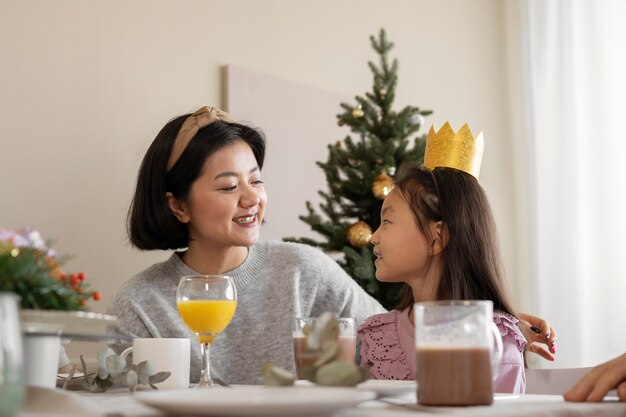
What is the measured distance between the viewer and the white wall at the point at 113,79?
9.55 ft

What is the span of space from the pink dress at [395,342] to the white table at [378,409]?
50cm

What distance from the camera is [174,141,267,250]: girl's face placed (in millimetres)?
2057

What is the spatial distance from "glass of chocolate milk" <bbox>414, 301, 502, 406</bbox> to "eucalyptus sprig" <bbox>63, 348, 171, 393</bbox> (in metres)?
0.48

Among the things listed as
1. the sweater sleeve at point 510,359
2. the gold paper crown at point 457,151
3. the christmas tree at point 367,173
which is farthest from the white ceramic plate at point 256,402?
the christmas tree at point 367,173

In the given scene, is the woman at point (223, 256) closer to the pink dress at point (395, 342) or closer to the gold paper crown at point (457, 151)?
the pink dress at point (395, 342)

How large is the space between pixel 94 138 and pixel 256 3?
1068 millimetres

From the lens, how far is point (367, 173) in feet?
10.2

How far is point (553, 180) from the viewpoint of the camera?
4.44 m

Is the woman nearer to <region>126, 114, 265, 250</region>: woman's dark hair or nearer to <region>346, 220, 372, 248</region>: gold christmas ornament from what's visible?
<region>126, 114, 265, 250</region>: woman's dark hair

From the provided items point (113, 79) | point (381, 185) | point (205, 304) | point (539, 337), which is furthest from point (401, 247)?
point (113, 79)

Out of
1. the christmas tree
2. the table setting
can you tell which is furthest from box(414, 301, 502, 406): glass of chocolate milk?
the christmas tree

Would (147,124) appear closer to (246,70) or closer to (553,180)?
(246,70)

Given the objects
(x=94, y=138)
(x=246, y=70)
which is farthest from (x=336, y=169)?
(x=94, y=138)

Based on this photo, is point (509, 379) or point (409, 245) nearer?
point (509, 379)
